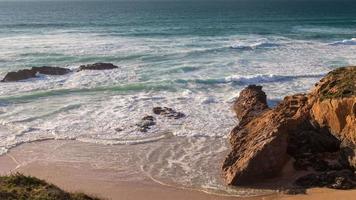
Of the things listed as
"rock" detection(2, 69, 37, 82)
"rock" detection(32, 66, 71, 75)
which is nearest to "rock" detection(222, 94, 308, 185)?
"rock" detection(2, 69, 37, 82)

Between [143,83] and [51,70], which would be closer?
[143,83]

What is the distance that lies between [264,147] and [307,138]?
152 centimetres

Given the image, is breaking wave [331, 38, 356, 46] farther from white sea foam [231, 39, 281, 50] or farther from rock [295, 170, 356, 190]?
rock [295, 170, 356, 190]

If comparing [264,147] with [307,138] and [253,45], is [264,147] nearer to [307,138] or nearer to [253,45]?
[307,138]

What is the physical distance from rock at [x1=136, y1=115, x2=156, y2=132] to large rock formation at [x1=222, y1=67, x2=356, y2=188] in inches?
205

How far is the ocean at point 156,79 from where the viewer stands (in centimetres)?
2141

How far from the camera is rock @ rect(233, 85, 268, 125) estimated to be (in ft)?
65.3

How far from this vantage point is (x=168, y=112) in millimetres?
24000

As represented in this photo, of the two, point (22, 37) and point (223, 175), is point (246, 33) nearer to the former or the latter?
point (22, 37)

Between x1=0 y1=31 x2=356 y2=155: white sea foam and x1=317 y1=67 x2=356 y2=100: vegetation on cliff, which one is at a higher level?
x1=317 y1=67 x2=356 y2=100: vegetation on cliff

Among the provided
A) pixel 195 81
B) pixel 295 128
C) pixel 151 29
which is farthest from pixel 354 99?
pixel 151 29

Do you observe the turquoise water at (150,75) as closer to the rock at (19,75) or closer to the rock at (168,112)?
the rock at (168,112)

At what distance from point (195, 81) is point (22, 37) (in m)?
32.9

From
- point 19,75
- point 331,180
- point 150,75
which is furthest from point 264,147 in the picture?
point 19,75
